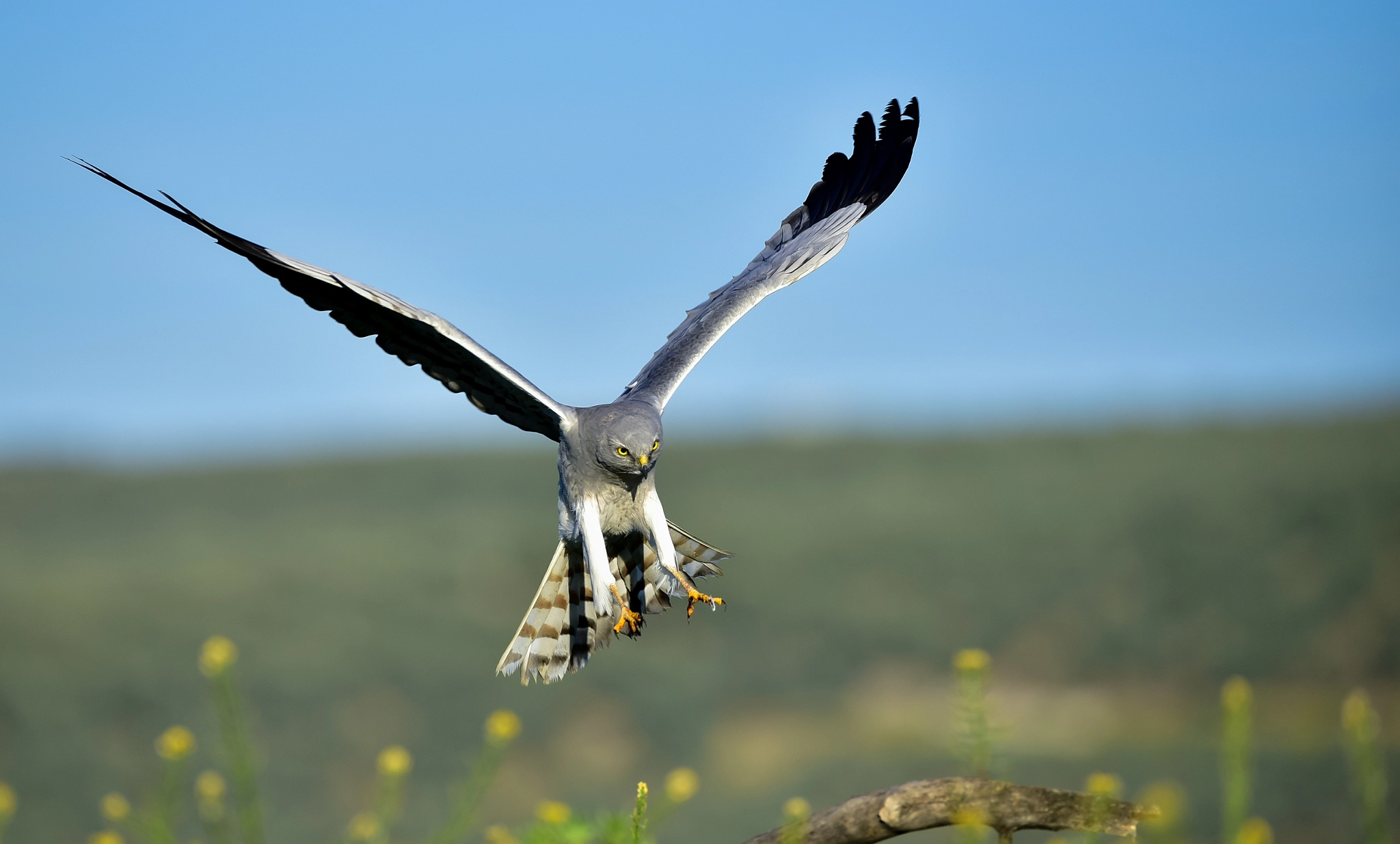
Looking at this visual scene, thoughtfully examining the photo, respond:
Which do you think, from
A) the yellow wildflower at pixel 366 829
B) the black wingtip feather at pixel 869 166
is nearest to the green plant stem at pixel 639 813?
the yellow wildflower at pixel 366 829

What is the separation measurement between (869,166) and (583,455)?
367 cm

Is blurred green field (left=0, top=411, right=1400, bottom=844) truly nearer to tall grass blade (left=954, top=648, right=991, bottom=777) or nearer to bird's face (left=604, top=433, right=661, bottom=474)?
bird's face (left=604, top=433, right=661, bottom=474)

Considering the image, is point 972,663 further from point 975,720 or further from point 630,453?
point 630,453

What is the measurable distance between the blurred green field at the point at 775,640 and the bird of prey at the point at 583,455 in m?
12.4

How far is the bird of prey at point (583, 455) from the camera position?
5.29 meters

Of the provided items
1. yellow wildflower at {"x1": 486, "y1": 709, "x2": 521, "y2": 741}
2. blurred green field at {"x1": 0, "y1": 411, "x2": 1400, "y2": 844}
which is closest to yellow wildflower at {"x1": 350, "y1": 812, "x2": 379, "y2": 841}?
yellow wildflower at {"x1": 486, "y1": 709, "x2": 521, "y2": 741}

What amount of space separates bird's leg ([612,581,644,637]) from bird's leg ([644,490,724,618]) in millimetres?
245

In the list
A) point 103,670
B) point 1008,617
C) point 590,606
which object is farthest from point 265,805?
point 1008,617

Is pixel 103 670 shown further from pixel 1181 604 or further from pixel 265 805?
pixel 1181 604

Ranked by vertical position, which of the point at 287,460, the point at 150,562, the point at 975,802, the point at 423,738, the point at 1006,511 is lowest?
the point at 975,802

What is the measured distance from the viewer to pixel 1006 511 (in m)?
36.2

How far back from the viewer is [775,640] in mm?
29516

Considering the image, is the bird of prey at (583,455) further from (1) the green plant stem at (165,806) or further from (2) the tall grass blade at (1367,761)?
(2) the tall grass blade at (1367,761)

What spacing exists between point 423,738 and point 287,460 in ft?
103
